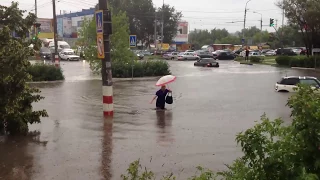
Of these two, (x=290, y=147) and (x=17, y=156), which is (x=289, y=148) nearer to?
(x=290, y=147)

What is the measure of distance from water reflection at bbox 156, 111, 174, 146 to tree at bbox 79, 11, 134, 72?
56.1 ft

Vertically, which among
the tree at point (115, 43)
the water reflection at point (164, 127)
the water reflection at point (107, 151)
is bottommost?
the water reflection at point (164, 127)

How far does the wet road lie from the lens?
8008 mm

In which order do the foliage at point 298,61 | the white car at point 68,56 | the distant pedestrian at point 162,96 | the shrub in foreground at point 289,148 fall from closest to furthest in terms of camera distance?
the shrub in foreground at point 289,148 → the distant pedestrian at point 162,96 → the foliage at point 298,61 → the white car at point 68,56

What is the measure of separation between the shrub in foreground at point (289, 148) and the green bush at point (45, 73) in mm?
24497

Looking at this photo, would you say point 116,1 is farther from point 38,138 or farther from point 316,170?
point 316,170

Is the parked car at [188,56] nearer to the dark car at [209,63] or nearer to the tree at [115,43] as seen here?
the dark car at [209,63]

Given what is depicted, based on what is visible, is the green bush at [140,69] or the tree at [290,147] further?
the green bush at [140,69]

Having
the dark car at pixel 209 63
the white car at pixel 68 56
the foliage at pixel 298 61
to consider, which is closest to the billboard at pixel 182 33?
the white car at pixel 68 56

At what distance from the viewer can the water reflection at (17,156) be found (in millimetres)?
7561

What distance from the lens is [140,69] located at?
3316cm

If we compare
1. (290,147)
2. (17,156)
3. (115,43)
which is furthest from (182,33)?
(290,147)

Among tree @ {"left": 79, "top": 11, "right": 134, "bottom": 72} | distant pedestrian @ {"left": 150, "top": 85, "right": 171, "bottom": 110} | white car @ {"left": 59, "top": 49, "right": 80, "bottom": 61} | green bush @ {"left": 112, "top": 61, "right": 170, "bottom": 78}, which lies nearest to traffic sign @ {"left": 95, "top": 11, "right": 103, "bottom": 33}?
distant pedestrian @ {"left": 150, "top": 85, "right": 171, "bottom": 110}

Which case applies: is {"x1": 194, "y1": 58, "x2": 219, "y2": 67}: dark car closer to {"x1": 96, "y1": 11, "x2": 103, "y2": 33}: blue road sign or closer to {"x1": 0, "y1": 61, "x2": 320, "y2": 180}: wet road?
{"x1": 0, "y1": 61, "x2": 320, "y2": 180}: wet road
